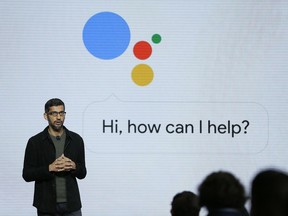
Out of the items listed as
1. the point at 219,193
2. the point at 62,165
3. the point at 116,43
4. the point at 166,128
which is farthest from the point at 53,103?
the point at 219,193

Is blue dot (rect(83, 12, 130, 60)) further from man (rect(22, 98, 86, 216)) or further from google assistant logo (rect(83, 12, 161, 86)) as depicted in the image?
man (rect(22, 98, 86, 216))

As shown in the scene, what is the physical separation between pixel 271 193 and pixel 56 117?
9.96ft

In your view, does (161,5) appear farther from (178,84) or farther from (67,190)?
(67,190)

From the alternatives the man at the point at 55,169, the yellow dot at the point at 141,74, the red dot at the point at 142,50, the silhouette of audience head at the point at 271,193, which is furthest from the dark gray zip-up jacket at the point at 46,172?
the silhouette of audience head at the point at 271,193

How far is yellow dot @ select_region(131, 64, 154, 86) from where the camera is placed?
4.87 meters

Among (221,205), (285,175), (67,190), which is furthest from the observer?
(67,190)

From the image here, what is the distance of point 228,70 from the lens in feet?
16.2

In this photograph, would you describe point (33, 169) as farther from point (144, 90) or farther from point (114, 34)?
point (114, 34)

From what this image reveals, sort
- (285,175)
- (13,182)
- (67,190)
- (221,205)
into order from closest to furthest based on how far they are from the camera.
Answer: (285,175) → (221,205) → (67,190) → (13,182)

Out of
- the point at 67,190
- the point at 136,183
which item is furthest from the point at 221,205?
the point at 136,183

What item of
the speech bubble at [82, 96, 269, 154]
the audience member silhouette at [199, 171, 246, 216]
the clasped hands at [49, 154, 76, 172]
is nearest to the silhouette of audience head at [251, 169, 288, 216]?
the audience member silhouette at [199, 171, 246, 216]

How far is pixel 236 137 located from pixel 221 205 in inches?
131

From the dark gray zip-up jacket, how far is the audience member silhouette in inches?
102

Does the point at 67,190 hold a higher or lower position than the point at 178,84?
lower
